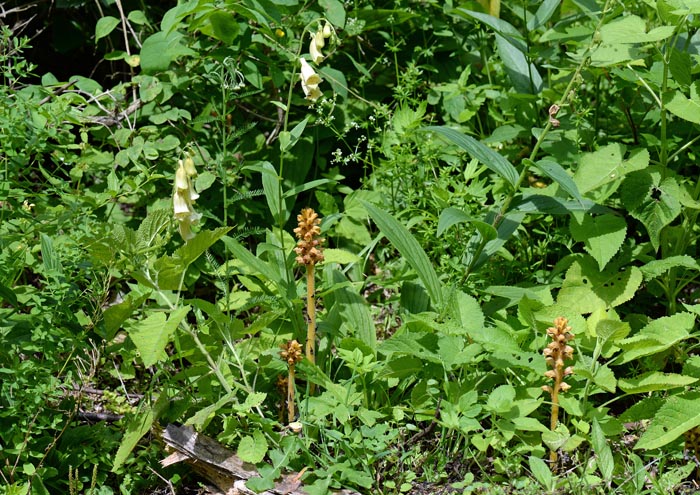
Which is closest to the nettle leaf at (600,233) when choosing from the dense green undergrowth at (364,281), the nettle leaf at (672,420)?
the dense green undergrowth at (364,281)

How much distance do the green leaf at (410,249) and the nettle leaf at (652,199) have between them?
0.65 metres

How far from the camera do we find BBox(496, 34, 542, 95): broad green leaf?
3.05 m

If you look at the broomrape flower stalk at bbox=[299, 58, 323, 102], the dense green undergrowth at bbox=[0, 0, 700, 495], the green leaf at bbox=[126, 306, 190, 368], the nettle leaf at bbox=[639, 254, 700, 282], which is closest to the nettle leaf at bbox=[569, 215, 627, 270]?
the dense green undergrowth at bbox=[0, 0, 700, 495]

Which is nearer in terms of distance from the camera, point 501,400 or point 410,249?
point 501,400

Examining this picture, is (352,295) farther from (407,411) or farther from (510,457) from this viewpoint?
(510,457)

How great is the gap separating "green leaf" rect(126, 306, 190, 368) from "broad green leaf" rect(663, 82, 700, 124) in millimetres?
1518

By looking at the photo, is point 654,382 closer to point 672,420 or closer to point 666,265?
point 672,420

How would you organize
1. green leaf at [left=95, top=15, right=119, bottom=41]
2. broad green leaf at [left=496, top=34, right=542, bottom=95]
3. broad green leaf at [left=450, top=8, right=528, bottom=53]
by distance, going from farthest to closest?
1. green leaf at [left=95, top=15, right=119, bottom=41]
2. broad green leaf at [left=496, top=34, right=542, bottom=95]
3. broad green leaf at [left=450, top=8, right=528, bottom=53]

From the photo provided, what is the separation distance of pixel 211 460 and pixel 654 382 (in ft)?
3.98

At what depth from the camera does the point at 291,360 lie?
2.24 metres

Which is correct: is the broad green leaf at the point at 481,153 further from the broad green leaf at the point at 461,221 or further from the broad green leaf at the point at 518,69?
the broad green leaf at the point at 518,69

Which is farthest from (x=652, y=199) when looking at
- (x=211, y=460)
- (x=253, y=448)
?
(x=211, y=460)

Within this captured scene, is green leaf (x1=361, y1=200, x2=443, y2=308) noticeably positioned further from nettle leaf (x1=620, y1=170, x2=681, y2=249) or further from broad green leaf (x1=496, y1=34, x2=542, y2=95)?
broad green leaf (x1=496, y1=34, x2=542, y2=95)

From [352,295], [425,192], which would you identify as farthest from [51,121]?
[425,192]
